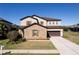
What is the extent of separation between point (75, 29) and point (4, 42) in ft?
38.5

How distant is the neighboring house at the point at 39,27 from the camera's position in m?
22.3

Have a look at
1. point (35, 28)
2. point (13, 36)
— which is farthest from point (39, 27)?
point (13, 36)

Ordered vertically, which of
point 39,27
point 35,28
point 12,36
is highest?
point 39,27

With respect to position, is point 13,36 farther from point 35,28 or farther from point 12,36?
point 35,28

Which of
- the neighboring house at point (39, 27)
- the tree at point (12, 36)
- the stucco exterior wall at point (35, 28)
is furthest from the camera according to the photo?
the neighboring house at point (39, 27)

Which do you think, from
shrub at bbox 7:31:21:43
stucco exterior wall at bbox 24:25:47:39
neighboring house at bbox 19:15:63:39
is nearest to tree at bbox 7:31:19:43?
shrub at bbox 7:31:21:43

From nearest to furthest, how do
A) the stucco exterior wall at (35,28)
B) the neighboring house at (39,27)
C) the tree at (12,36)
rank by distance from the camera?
the tree at (12,36) → the stucco exterior wall at (35,28) → the neighboring house at (39,27)

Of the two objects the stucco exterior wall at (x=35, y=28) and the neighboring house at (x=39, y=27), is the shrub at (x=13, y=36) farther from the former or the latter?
the stucco exterior wall at (x=35, y=28)

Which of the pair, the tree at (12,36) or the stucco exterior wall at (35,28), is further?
the stucco exterior wall at (35,28)

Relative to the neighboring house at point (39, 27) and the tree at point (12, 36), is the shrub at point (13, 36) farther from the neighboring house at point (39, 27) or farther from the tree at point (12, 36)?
the neighboring house at point (39, 27)

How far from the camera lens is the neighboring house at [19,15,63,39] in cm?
2226

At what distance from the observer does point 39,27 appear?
907 inches

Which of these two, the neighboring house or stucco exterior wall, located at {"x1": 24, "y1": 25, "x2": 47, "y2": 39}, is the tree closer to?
the neighboring house

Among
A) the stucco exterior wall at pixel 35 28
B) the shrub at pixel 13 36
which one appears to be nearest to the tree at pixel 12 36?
the shrub at pixel 13 36
